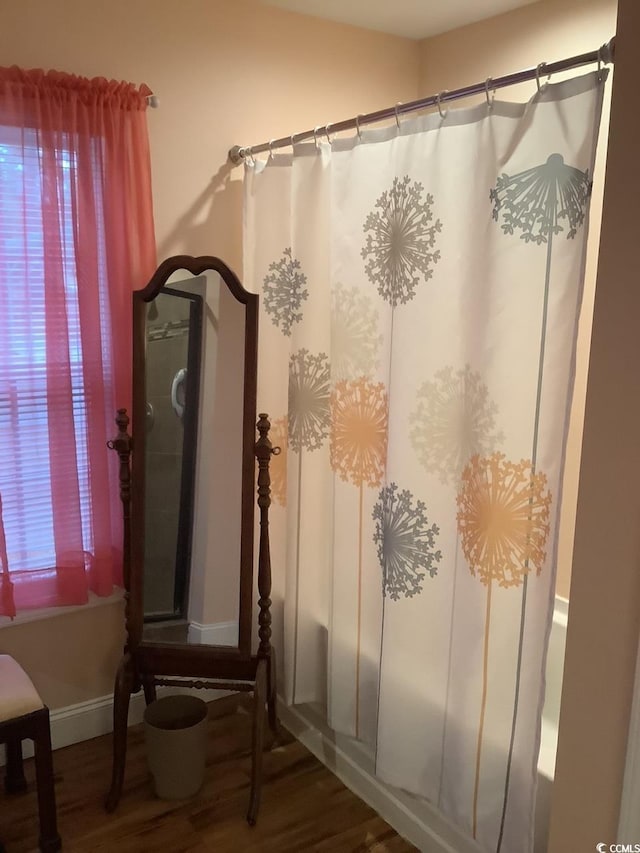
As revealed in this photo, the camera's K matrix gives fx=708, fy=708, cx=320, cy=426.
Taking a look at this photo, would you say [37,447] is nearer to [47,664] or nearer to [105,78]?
[47,664]

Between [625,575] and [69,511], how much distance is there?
5.16ft

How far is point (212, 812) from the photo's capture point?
2.07m

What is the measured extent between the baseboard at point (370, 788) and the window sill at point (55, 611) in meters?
0.71

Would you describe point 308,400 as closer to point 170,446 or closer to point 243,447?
point 243,447

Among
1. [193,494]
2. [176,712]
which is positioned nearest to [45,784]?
[176,712]

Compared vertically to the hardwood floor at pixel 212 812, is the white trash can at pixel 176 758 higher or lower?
higher

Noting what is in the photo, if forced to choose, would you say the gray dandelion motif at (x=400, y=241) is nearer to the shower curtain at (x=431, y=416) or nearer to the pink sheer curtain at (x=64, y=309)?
the shower curtain at (x=431, y=416)

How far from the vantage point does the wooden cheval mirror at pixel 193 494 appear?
6.81ft

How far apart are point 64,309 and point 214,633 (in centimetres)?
109

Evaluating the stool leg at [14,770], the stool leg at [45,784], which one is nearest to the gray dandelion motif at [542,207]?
the stool leg at [45,784]

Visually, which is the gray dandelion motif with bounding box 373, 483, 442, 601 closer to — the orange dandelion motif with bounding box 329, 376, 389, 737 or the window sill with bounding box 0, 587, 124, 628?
the orange dandelion motif with bounding box 329, 376, 389, 737

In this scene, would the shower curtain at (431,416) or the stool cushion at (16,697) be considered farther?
→ the stool cushion at (16,697)

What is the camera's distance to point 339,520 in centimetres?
205

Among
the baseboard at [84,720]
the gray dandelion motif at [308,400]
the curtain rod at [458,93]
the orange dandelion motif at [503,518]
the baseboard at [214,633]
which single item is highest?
the curtain rod at [458,93]
